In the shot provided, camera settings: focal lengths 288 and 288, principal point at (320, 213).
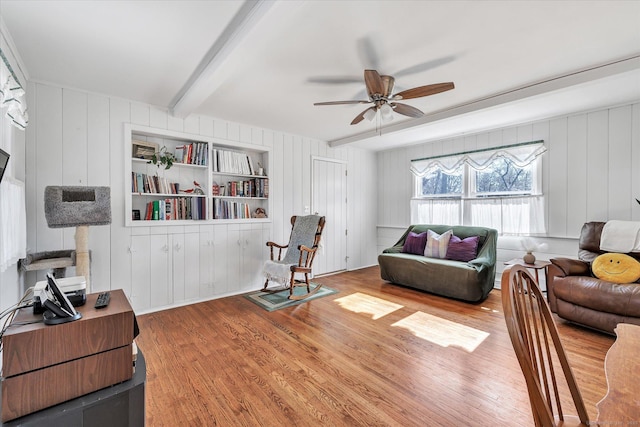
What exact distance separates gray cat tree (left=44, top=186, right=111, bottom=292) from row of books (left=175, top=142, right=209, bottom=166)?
153 cm

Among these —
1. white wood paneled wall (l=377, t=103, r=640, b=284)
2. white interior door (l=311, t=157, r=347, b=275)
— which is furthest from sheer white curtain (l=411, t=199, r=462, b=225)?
white interior door (l=311, t=157, r=347, b=275)

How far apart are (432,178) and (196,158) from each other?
148 inches

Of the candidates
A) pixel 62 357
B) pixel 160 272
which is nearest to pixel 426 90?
pixel 62 357

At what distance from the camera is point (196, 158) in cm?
362

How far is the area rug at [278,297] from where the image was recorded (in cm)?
342

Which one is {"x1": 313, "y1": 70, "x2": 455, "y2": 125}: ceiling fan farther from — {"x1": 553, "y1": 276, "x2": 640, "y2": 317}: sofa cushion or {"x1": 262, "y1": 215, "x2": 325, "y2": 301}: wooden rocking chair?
{"x1": 553, "y1": 276, "x2": 640, "y2": 317}: sofa cushion

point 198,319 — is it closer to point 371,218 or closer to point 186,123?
point 186,123

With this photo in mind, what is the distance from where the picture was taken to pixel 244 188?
4.09 m

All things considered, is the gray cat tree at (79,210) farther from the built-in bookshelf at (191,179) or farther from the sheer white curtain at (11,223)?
the built-in bookshelf at (191,179)

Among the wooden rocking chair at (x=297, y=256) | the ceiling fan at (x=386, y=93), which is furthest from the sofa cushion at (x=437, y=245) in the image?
the ceiling fan at (x=386, y=93)

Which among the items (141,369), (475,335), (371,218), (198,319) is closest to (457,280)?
→ (475,335)

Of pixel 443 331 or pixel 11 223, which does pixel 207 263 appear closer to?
pixel 11 223

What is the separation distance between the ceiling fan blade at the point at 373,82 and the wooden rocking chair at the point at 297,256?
1823 millimetres

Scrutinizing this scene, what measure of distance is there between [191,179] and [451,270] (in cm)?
352
